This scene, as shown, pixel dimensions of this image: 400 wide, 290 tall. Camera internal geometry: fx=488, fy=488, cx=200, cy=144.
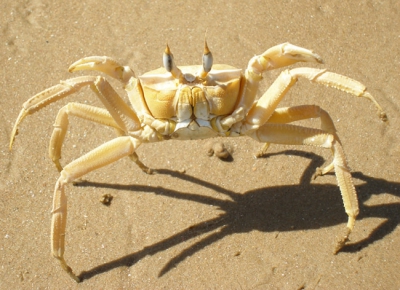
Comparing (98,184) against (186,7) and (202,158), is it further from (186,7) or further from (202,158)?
(186,7)

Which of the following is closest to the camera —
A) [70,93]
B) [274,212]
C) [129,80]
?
[70,93]

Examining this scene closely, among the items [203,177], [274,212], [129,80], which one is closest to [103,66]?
[129,80]

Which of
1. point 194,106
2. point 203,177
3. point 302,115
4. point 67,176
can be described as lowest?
point 203,177

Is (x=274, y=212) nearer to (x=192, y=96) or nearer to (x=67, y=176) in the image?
(x=192, y=96)

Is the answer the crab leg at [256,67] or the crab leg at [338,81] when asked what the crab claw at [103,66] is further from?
the crab leg at [338,81]

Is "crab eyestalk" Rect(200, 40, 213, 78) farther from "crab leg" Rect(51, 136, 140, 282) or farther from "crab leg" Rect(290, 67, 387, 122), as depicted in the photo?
"crab leg" Rect(51, 136, 140, 282)

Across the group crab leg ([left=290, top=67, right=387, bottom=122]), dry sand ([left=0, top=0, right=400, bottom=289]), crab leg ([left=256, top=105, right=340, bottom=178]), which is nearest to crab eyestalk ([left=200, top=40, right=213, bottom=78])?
crab leg ([left=290, top=67, right=387, bottom=122])

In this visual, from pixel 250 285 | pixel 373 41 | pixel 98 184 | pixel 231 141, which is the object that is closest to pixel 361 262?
pixel 250 285

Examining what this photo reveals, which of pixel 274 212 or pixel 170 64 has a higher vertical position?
pixel 170 64
